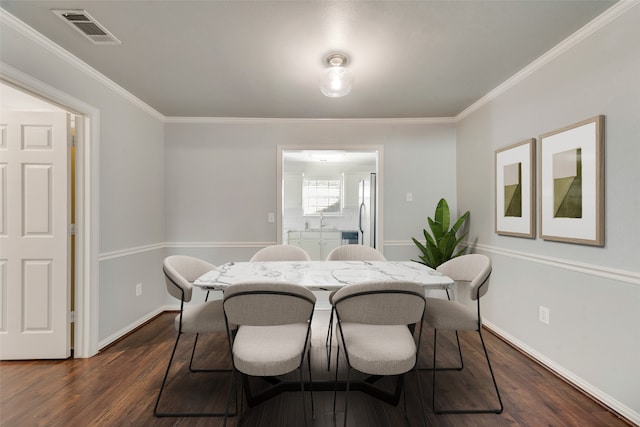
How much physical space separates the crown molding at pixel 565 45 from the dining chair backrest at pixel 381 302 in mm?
2055

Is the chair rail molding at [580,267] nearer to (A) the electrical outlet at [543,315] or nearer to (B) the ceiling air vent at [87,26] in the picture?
(A) the electrical outlet at [543,315]

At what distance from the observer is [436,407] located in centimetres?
182

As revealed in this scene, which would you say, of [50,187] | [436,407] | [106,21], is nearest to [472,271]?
[436,407]

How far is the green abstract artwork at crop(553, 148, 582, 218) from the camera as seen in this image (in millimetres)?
2018

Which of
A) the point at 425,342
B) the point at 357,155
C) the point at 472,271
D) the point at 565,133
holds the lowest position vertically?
the point at 425,342

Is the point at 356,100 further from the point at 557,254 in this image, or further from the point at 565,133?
the point at 557,254

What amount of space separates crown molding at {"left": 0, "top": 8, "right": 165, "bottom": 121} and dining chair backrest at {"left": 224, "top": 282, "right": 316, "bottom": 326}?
2193 millimetres

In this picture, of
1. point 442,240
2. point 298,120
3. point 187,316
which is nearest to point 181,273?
point 187,316

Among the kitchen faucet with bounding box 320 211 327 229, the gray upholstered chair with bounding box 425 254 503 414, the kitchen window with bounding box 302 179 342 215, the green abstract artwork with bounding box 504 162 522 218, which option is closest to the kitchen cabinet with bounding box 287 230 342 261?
the kitchen faucet with bounding box 320 211 327 229

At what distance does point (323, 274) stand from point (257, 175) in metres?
2.18

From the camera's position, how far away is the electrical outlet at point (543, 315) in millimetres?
2300

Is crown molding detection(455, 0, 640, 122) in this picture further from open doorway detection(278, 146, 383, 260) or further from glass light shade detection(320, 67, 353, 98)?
open doorway detection(278, 146, 383, 260)

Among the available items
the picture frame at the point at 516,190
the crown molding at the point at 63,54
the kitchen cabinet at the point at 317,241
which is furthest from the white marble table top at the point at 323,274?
the kitchen cabinet at the point at 317,241

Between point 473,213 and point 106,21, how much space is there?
368 centimetres
